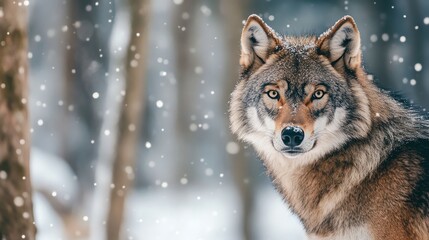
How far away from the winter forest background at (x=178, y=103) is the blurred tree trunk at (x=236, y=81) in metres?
0.02

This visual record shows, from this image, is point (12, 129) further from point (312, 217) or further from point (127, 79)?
point (127, 79)

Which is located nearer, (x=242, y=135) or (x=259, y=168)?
(x=242, y=135)

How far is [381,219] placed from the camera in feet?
16.3

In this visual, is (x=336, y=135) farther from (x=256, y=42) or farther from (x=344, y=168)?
(x=256, y=42)

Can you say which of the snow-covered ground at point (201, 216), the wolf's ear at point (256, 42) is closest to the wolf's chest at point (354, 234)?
the wolf's ear at point (256, 42)

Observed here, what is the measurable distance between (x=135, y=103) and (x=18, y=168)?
431 cm

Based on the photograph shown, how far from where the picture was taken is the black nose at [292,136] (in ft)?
16.6

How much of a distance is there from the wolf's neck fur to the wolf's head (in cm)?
8

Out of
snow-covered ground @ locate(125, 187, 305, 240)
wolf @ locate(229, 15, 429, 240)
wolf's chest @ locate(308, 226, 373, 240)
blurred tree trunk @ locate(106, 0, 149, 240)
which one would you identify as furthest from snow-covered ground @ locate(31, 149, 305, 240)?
wolf's chest @ locate(308, 226, 373, 240)

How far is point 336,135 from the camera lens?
17.3ft

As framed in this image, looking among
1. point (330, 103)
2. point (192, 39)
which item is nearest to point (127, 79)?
point (330, 103)

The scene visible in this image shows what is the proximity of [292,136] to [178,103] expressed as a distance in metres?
12.0

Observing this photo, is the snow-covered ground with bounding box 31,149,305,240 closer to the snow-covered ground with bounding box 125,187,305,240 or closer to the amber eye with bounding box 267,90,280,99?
the snow-covered ground with bounding box 125,187,305,240

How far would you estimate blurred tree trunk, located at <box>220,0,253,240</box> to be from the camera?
44.1 feet
